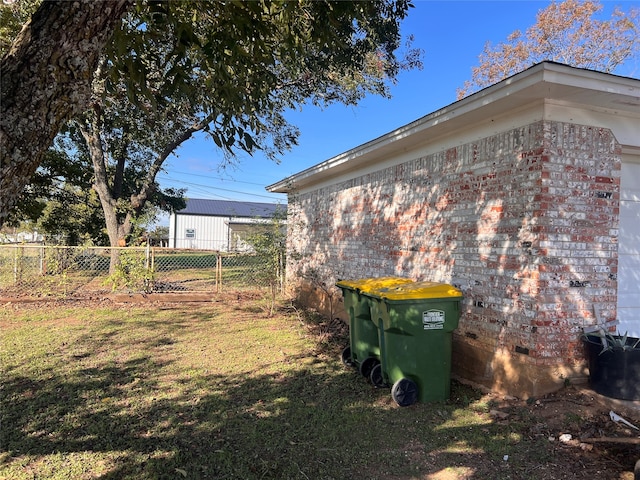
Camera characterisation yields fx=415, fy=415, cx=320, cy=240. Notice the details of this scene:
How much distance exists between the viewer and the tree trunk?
5.29 feet

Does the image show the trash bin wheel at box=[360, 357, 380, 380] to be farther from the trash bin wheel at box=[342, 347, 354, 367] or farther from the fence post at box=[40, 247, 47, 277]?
the fence post at box=[40, 247, 47, 277]

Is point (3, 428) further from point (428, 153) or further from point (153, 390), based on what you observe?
point (428, 153)

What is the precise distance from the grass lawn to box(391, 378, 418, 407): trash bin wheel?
0.08 meters

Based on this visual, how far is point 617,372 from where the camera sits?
12.5 ft

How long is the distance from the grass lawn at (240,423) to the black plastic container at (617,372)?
458mm

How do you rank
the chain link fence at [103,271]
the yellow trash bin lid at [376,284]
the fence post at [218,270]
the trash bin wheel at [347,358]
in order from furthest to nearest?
the fence post at [218,270], the chain link fence at [103,271], the trash bin wheel at [347,358], the yellow trash bin lid at [376,284]

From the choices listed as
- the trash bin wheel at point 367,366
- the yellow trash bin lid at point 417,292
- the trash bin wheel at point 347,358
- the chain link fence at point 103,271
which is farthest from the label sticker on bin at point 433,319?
the chain link fence at point 103,271

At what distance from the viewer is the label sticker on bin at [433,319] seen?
4.23 meters

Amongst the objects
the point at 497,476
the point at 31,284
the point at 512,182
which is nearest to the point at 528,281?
the point at 512,182

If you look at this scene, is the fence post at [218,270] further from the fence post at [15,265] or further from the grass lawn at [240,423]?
the fence post at [15,265]

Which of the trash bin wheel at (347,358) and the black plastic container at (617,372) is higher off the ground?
the black plastic container at (617,372)

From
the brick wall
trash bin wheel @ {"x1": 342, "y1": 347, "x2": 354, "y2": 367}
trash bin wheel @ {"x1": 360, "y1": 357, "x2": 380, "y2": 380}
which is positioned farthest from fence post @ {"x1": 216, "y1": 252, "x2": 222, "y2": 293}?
trash bin wheel @ {"x1": 360, "y1": 357, "x2": 380, "y2": 380}

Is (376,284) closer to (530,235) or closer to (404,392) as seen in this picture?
(404,392)

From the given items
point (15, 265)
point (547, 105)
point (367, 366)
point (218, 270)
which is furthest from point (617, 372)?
point (15, 265)
